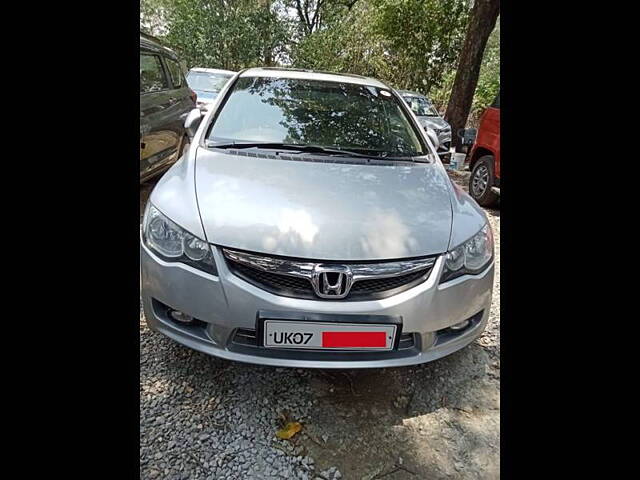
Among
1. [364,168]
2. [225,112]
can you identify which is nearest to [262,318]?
[364,168]

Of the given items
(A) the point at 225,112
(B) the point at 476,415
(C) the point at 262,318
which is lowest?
(B) the point at 476,415

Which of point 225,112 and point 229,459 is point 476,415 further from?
point 225,112

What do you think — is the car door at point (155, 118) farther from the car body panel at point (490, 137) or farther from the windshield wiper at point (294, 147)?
the car body panel at point (490, 137)

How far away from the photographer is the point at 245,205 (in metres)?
1.80

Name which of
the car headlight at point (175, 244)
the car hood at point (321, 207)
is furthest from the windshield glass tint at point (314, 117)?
the car headlight at point (175, 244)

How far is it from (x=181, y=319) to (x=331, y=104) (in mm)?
1668

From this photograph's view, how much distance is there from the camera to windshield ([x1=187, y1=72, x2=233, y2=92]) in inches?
348

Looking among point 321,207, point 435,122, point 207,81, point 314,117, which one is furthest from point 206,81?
point 321,207

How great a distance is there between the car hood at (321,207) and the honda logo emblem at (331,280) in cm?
4

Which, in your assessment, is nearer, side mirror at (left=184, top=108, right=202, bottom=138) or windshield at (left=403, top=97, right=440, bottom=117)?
side mirror at (left=184, top=108, right=202, bottom=138)

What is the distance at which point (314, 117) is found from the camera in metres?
2.59

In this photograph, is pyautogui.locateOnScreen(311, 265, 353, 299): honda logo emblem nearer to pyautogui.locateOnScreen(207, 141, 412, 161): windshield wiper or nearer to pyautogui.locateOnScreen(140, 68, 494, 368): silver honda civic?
pyautogui.locateOnScreen(140, 68, 494, 368): silver honda civic

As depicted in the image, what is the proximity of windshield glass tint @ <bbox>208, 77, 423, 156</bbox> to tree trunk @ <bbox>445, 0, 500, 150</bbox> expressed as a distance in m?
5.25

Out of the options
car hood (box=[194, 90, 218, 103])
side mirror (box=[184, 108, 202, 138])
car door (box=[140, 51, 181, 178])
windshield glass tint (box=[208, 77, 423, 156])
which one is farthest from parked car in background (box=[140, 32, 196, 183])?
car hood (box=[194, 90, 218, 103])
